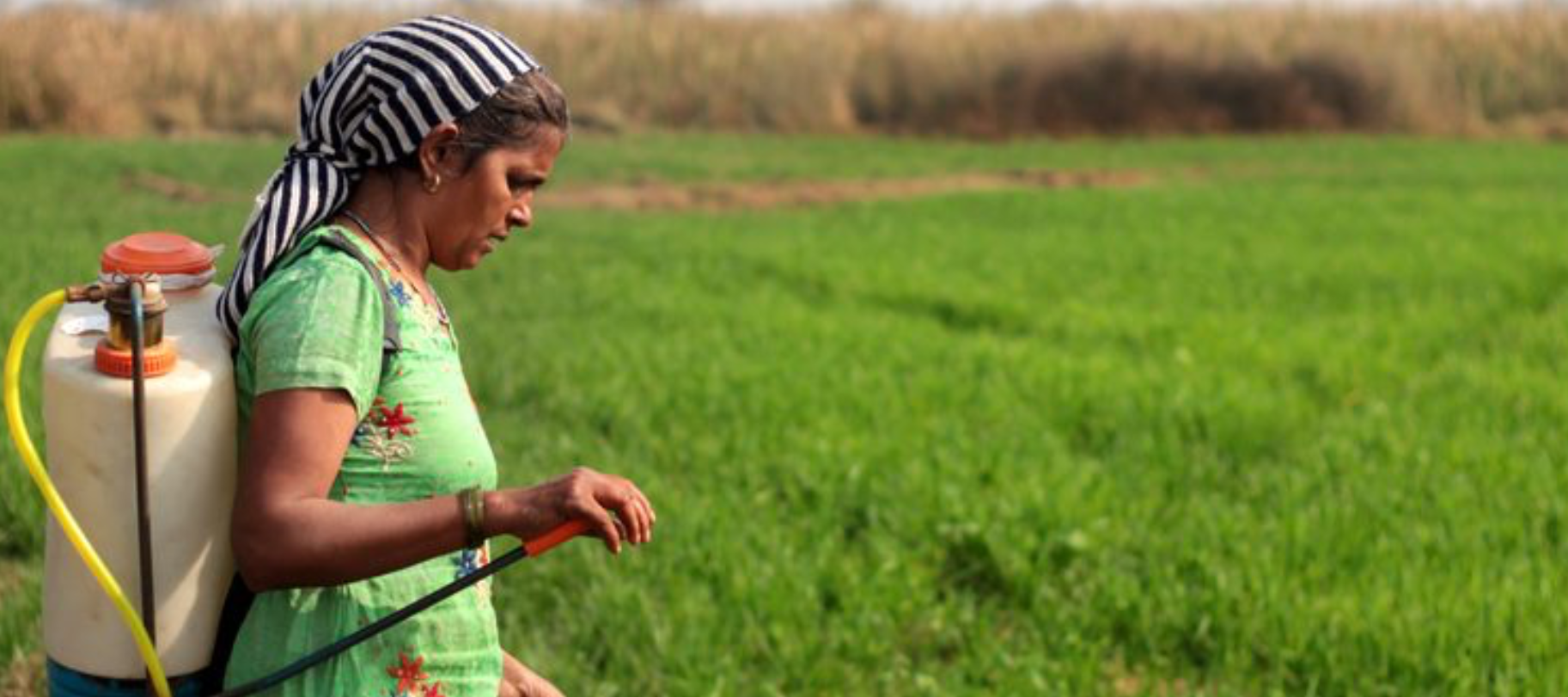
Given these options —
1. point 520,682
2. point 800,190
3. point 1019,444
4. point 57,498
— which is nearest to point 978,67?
point 800,190

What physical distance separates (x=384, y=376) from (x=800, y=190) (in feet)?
54.1

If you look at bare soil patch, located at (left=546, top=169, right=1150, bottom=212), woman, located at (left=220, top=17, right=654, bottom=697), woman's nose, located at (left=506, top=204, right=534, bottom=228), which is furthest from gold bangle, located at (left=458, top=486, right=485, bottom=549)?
bare soil patch, located at (left=546, top=169, right=1150, bottom=212)

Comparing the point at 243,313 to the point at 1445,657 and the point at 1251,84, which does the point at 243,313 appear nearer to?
the point at 1445,657

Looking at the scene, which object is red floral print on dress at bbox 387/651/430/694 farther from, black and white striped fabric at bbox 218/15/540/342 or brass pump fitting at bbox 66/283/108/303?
brass pump fitting at bbox 66/283/108/303

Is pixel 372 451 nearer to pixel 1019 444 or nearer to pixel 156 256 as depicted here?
pixel 156 256

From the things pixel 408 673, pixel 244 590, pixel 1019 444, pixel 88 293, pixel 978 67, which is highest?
pixel 88 293

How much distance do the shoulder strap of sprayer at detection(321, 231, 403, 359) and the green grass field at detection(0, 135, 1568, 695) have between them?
2266mm

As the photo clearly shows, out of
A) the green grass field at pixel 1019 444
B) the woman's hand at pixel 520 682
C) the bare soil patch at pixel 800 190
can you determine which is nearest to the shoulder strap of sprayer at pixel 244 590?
the woman's hand at pixel 520 682

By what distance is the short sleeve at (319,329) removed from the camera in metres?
2.13

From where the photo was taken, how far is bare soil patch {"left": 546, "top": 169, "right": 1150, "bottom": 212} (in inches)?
673

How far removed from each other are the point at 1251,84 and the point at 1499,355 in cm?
2192

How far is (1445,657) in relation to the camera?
4.65m

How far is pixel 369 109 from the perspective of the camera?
227 cm

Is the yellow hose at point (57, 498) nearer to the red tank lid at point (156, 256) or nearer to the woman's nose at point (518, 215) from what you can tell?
the red tank lid at point (156, 256)
